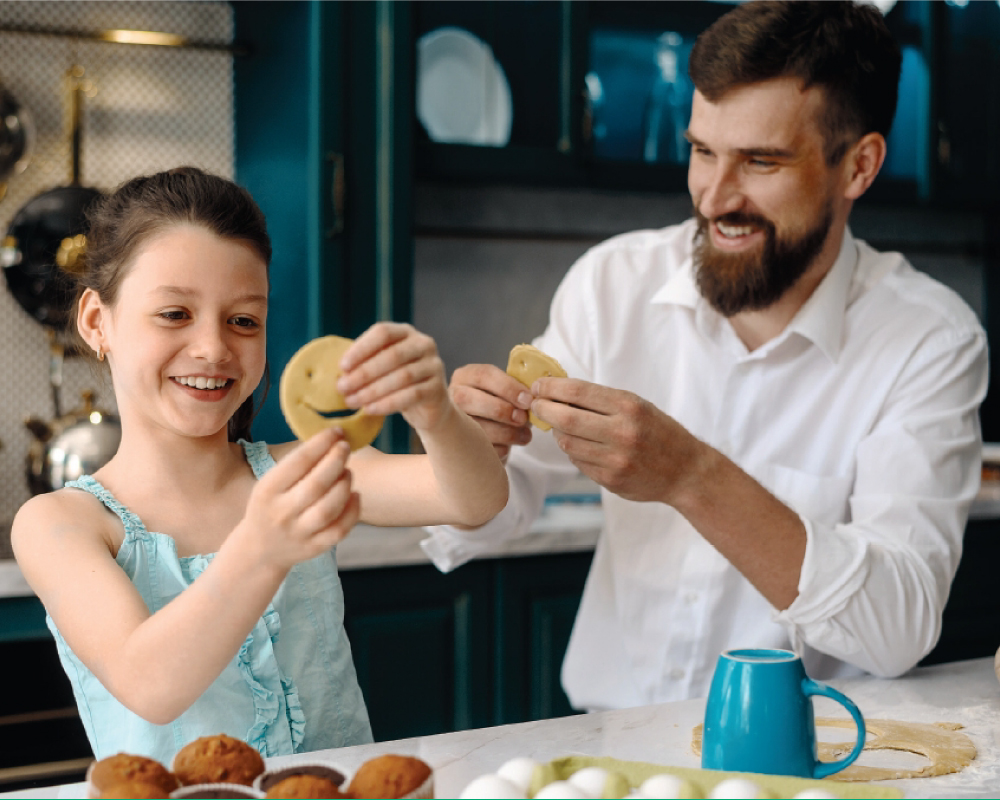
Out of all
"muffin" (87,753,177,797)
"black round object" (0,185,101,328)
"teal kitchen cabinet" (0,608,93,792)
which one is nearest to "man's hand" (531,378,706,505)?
"muffin" (87,753,177,797)

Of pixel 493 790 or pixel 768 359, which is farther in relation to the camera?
pixel 768 359

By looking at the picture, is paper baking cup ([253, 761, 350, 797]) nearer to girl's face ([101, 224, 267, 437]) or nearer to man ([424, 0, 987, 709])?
girl's face ([101, 224, 267, 437])

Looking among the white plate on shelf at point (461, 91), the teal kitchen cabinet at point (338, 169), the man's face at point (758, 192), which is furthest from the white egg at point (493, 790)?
the white plate on shelf at point (461, 91)

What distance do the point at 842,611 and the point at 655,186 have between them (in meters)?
1.59

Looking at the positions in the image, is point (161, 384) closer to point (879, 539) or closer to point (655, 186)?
point (879, 539)

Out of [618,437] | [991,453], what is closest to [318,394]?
[618,437]

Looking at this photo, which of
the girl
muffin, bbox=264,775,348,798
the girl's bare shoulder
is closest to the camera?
muffin, bbox=264,775,348,798

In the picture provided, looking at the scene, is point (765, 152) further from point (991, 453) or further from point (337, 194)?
point (991, 453)

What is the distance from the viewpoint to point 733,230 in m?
1.80

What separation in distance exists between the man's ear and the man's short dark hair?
3 cm

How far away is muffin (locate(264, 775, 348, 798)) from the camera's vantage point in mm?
660

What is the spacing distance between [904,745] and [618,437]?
505mm

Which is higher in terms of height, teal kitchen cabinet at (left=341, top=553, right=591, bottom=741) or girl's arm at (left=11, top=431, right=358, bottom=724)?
girl's arm at (left=11, top=431, right=358, bottom=724)

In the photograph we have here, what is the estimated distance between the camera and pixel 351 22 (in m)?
2.29
